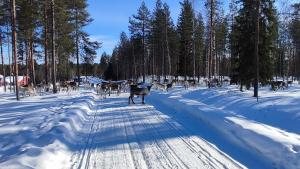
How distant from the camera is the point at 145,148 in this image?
36.3 feet

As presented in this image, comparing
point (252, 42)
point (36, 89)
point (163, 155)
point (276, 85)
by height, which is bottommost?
point (163, 155)

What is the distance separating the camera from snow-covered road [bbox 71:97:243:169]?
9.44 meters

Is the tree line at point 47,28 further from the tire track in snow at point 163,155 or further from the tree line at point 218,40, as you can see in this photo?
the tire track in snow at point 163,155

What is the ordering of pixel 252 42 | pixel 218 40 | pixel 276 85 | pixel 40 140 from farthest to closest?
1. pixel 218 40
2. pixel 276 85
3. pixel 252 42
4. pixel 40 140

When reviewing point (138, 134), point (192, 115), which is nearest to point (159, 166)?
point (138, 134)

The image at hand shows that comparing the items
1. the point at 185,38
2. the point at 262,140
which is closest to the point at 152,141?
the point at 262,140

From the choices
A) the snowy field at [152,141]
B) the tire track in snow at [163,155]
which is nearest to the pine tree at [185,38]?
the snowy field at [152,141]

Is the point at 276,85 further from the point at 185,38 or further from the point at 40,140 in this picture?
the point at 40,140

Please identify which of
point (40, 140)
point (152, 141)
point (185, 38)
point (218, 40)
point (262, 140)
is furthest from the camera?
point (218, 40)

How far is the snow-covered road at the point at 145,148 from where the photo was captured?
31.0ft

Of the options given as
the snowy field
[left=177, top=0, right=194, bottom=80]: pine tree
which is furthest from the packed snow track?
[left=177, top=0, right=194, bottom=80]: pine tree

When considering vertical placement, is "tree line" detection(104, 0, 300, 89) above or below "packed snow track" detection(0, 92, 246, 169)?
above

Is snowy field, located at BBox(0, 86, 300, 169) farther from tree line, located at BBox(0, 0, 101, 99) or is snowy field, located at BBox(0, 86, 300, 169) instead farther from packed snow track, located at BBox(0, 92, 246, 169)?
tree line, located at BBox(0, 0, 101, 99)

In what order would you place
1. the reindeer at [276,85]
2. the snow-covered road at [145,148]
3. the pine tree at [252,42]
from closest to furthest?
the snow-covered road at [145,148]
the pine tree at [252,42]
the reindeer at [276,85]
